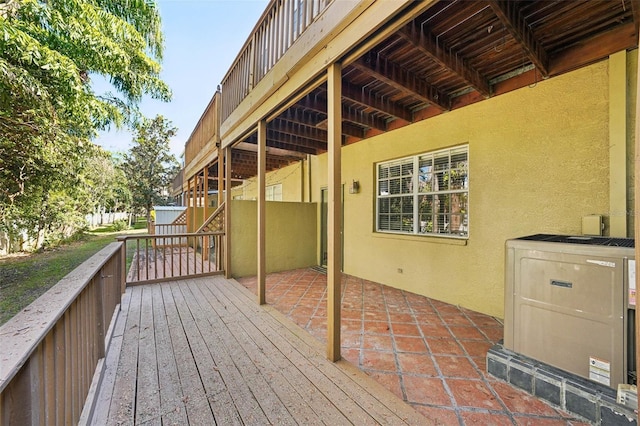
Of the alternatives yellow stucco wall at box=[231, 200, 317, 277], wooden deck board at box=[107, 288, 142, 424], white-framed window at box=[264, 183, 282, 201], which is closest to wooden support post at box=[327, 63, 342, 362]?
wooden deck board at box=[107, 288, 142, 424]

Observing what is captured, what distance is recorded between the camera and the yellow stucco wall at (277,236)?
212 inches

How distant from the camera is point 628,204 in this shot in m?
2.31

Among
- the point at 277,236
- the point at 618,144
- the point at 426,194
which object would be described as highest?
the point at 618,144

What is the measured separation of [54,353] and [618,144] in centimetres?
437

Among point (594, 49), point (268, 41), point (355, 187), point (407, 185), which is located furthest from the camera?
point (355, 187)

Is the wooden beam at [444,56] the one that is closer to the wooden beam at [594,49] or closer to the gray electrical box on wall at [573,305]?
the wooden beam at [594,49]

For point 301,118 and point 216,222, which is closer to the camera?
point 301,118

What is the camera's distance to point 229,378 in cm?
202

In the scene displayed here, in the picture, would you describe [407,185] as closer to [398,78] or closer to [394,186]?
[394,186]

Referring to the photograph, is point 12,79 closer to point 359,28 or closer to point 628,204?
point 359,28

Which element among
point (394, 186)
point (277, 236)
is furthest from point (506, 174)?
point (277, 236)

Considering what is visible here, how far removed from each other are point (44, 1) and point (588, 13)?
7.99 metres

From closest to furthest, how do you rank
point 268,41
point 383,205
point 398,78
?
1. point 398,78
2. point 268,41
3. point 383,205

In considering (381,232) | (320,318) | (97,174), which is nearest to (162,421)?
(320,318)
